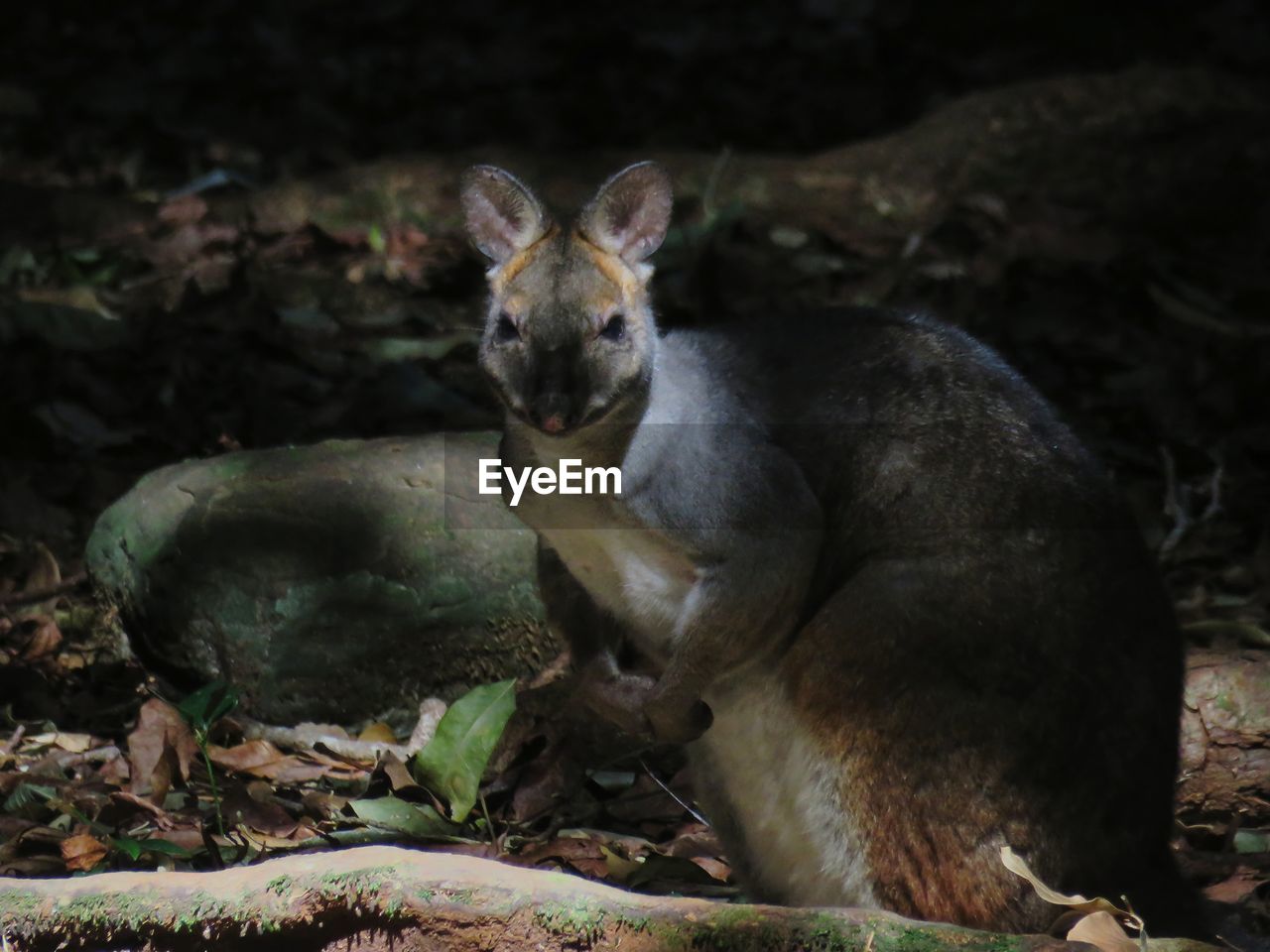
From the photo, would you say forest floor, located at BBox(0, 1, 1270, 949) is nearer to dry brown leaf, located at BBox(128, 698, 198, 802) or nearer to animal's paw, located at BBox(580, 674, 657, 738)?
dry brown leaf, located at BBox(128, 698, 198, 802)

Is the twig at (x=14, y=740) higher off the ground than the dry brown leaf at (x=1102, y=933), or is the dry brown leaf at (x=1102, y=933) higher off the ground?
the dry brown leaf at (x=1102, y=933)

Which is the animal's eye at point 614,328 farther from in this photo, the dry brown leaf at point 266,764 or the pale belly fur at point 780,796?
the dry brown leaf at point 266,764

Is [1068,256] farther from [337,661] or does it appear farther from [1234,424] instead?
[337,661]

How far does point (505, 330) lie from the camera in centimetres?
319

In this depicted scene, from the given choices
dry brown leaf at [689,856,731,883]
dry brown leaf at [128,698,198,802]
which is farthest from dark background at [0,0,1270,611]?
dry brown leaf at [689,856,731,883]

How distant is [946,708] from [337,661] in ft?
6.37

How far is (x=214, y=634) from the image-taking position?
450cm

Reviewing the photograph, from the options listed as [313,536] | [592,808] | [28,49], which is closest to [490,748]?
[592,808]

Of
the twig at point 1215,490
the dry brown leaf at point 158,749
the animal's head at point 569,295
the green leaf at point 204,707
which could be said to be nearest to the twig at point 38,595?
the dry brown leaf at point 158,749

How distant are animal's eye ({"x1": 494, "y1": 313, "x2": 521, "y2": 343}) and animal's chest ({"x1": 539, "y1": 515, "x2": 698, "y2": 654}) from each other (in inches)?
16.5

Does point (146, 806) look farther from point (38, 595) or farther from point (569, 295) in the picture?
point (569, 295)

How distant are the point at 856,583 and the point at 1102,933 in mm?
828

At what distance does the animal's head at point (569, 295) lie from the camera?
3.07 m

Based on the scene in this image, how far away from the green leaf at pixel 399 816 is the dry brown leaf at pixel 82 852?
1.83 feet
